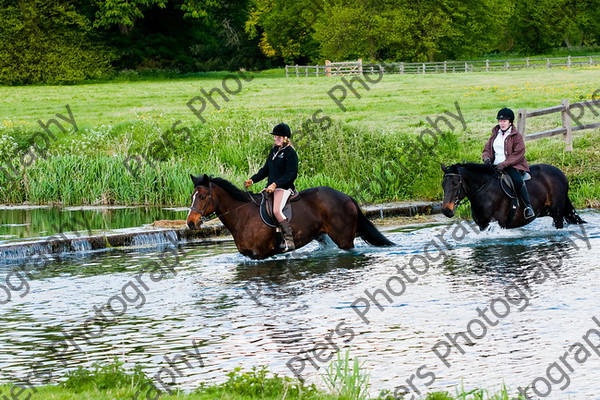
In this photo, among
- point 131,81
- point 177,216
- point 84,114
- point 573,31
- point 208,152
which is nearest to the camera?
point 177,216

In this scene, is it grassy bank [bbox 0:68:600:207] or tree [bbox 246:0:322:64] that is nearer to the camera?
grassy bank [bbox 0:68:600:207]

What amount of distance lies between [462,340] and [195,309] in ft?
12.5

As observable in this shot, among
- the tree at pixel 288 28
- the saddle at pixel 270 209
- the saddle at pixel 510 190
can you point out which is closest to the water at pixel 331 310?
the saddle at pixel 510 190

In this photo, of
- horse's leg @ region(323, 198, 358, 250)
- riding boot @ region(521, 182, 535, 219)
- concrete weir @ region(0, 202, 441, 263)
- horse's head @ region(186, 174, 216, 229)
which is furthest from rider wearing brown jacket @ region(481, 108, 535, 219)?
concrete weir @ region(0, 202, 441, 263)

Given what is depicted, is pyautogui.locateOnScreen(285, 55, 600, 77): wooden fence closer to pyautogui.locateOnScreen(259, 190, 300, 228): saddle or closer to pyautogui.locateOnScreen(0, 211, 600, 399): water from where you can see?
pyautogui.locateOnScreen(0, 211, 600, 399): water

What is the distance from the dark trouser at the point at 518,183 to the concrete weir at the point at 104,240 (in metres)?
6.24

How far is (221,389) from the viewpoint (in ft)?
26.3

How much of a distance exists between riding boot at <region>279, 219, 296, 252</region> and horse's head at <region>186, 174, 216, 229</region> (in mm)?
1173

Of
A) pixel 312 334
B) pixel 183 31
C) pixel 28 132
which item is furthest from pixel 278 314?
pixel 183 31

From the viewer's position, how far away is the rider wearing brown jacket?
54.1 ft

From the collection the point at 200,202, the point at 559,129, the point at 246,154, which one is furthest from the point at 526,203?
the point at 246,154

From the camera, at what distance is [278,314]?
38.2 feet

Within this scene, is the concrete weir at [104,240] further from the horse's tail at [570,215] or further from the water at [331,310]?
the horse's tail at [570,215]

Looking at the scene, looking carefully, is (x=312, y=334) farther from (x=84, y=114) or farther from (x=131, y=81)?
(x=131, y=81)
